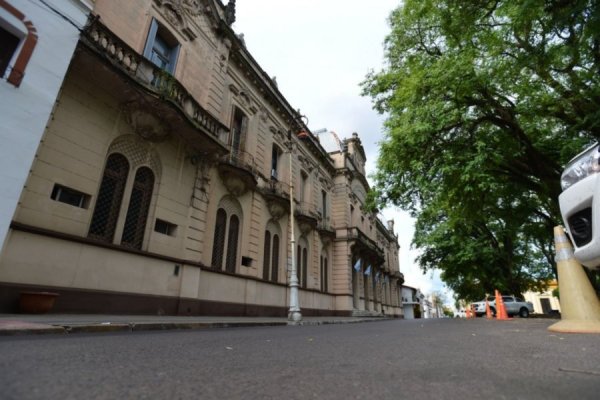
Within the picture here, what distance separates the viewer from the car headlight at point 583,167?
9.64ft

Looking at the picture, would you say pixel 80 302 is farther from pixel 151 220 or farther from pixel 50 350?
pixel 50 350

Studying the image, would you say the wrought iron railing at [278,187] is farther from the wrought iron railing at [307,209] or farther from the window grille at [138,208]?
the window grille at [138,208]

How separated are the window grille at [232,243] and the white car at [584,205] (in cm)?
1212

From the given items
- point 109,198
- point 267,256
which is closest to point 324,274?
point 267,256

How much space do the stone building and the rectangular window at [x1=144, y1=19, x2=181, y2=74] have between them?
0.05 meters

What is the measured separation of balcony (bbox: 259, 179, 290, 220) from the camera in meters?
16.5

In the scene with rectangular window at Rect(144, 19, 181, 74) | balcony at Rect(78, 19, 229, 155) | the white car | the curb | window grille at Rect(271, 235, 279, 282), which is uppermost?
rectangular window at Rect(144, 19, 181, 74)

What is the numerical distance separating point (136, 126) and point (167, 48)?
4716 millimetres

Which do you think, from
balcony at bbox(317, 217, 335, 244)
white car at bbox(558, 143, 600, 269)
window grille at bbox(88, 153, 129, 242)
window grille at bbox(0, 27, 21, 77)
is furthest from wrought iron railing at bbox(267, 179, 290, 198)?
white car at bbox(558, 143, 600, 269)

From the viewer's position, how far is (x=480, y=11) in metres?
10.1

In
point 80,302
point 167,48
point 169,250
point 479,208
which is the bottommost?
point 80,302

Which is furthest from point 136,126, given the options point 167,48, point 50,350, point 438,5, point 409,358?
point 438,5

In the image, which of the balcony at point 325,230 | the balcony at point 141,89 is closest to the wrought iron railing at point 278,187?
the balcony at point 325,230

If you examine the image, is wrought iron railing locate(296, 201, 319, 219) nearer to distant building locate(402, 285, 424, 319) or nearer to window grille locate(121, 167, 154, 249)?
window grille locate(121, 167, 154, 249)
